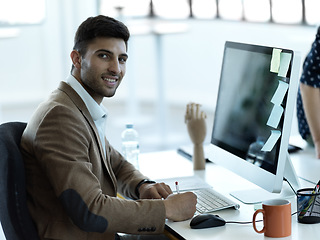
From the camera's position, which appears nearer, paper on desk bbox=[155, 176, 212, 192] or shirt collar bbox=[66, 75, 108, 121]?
shirt collar bbox=[66, 75, 108, 121]

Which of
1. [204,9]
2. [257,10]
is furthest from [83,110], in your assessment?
[204,9]

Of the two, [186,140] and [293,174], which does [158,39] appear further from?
[293,174]

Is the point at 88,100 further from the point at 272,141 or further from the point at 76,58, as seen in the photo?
the point at 272,141

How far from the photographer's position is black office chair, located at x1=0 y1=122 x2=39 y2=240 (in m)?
1.62

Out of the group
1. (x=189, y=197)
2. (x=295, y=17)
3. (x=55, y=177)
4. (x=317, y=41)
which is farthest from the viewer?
(x=295, y=17)

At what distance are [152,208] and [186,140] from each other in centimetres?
386

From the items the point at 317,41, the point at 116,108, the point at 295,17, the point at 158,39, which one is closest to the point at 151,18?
the point at 116,108

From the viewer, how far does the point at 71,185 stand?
156 cm

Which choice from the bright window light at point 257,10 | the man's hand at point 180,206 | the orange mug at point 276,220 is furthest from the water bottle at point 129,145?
the bright window light at point 257,10

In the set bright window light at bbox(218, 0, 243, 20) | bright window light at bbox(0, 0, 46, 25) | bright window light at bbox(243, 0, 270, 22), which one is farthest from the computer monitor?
bright window light at bbox(0, 0, 46, 25)

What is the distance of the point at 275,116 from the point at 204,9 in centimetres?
546

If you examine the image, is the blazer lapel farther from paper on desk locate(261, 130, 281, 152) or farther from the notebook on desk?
paper on desk locate(261, 130, 281, 152)

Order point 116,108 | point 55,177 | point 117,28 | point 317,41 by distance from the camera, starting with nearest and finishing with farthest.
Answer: point 55,177 → point 117,28 → point 317,41 → point 116,108

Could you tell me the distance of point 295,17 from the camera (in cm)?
541
